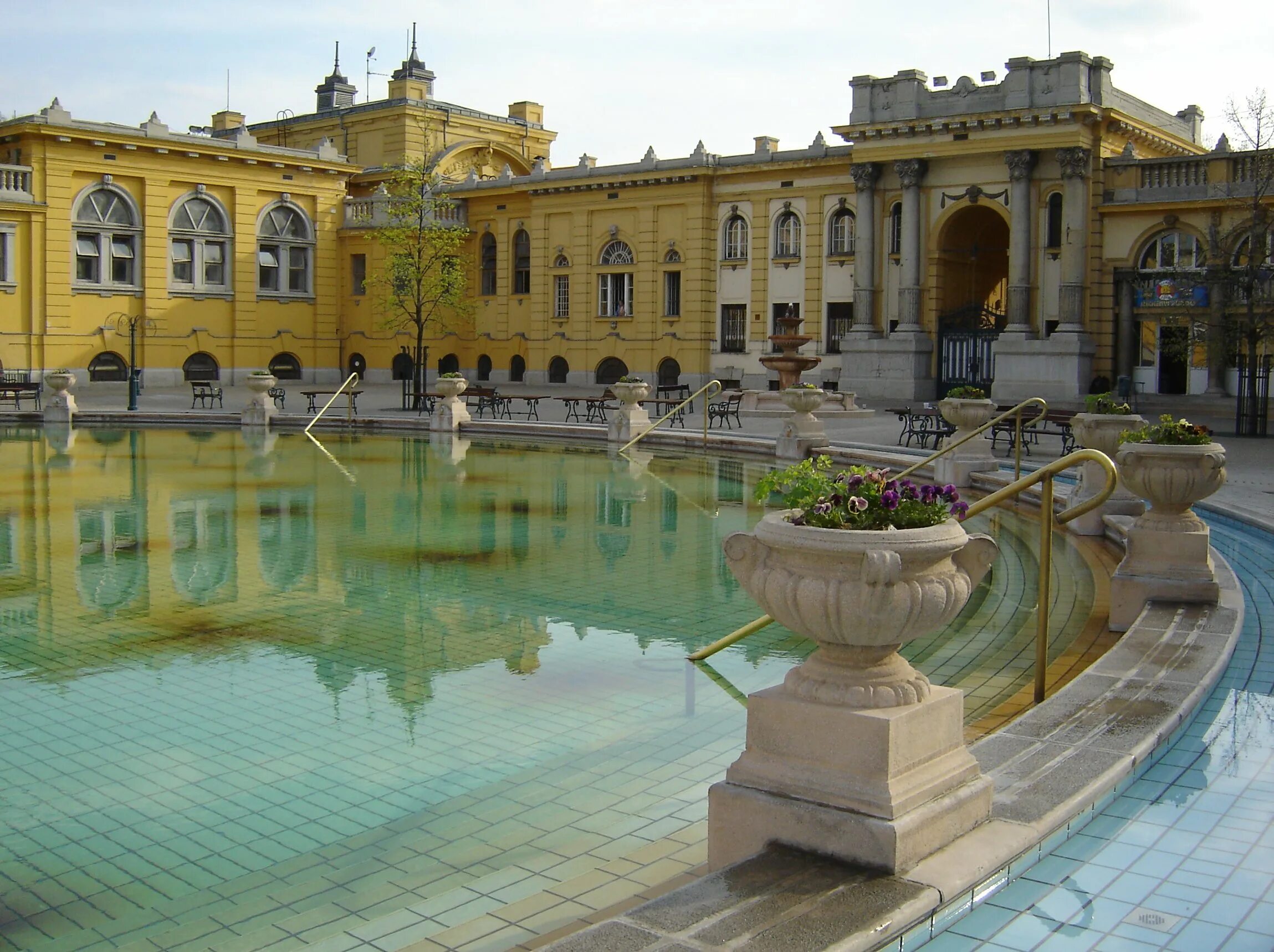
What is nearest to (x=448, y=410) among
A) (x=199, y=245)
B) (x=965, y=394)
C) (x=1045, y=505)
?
(x=965, y=394)

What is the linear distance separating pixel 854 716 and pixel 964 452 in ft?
46.0

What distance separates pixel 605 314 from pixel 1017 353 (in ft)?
48.6

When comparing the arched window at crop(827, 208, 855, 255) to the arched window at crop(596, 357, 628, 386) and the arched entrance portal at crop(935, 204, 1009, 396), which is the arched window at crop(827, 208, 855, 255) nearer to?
the arched entrance portal at crop(935, 204, 1009, 396)

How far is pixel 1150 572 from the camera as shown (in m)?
8.96

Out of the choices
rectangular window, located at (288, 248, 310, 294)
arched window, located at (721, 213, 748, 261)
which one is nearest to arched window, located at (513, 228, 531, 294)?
rectangular window, located at (288, 248, 310, 294)

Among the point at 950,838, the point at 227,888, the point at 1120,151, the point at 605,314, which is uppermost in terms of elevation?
the point at 1120,151

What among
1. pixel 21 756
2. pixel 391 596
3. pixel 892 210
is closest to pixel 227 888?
pixel 21 756

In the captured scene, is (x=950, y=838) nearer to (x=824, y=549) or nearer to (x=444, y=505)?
(x=824, y=549)

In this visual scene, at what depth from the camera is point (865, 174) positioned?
38.4 m

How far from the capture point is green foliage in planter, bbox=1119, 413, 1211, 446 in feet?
29.4

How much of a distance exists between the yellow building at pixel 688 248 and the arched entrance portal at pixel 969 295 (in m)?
0.09

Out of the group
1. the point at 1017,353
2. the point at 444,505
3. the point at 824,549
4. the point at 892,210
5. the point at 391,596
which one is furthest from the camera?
the point at 892,210

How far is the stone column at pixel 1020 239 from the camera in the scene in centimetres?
3559

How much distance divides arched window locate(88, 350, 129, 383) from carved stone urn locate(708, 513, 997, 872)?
41.3m
